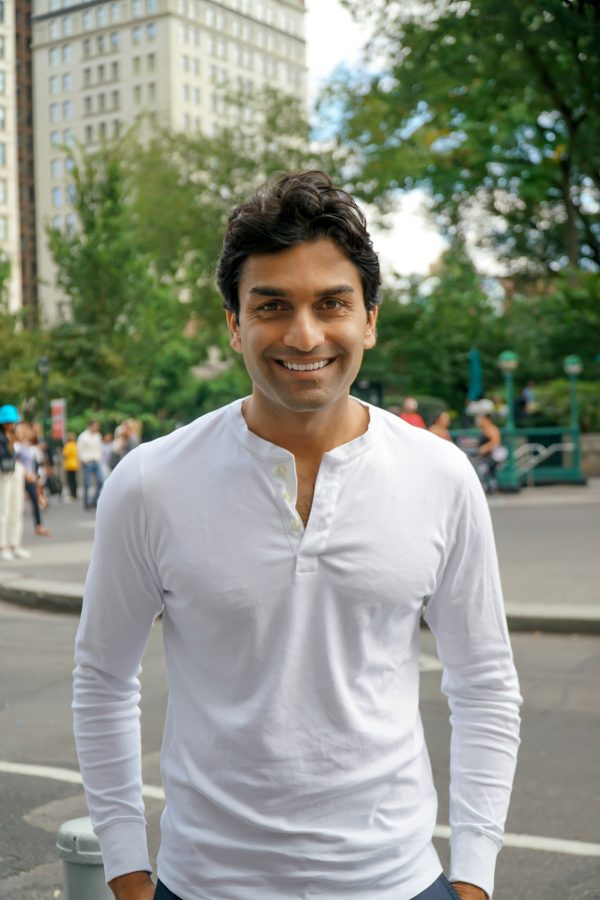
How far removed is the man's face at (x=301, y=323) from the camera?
5.86 ft

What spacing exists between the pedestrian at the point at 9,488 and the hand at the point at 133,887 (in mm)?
11313

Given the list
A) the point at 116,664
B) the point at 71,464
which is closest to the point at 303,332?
the point at 116,664

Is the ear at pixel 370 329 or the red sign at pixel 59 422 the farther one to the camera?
the red sign at pixel 59 422

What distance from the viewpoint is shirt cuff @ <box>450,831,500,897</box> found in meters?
1.86

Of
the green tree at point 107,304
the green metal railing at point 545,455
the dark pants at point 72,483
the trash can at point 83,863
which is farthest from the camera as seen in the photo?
the green tree at point 107,304

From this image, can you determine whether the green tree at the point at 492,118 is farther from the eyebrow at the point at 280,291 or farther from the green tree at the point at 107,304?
the eyebrow at the point at 280,291

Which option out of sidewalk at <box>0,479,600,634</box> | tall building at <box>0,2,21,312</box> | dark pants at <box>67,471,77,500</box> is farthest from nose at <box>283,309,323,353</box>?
tall building at <box>0,2,21,312</box>

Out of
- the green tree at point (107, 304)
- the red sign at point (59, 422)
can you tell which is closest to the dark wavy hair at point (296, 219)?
the red sign at point (59, 422)

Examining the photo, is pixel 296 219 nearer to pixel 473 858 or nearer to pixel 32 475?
pixel 473 858

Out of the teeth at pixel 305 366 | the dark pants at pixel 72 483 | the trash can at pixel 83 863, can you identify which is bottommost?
the dark pants at pixel 72 483

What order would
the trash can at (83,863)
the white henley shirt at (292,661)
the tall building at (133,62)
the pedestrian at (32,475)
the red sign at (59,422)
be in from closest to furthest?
1. the white henley shirt at (292,661)
2. the trash can at (83,863)
3. the pedestrian at (32,475)
4. the red sign at (59,422)
5. the tall building at (133,62)

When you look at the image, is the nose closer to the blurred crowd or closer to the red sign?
the blurred crowd

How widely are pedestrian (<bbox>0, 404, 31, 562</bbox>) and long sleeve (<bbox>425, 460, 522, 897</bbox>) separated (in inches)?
448

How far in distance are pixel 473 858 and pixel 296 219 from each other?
1.01 metres
